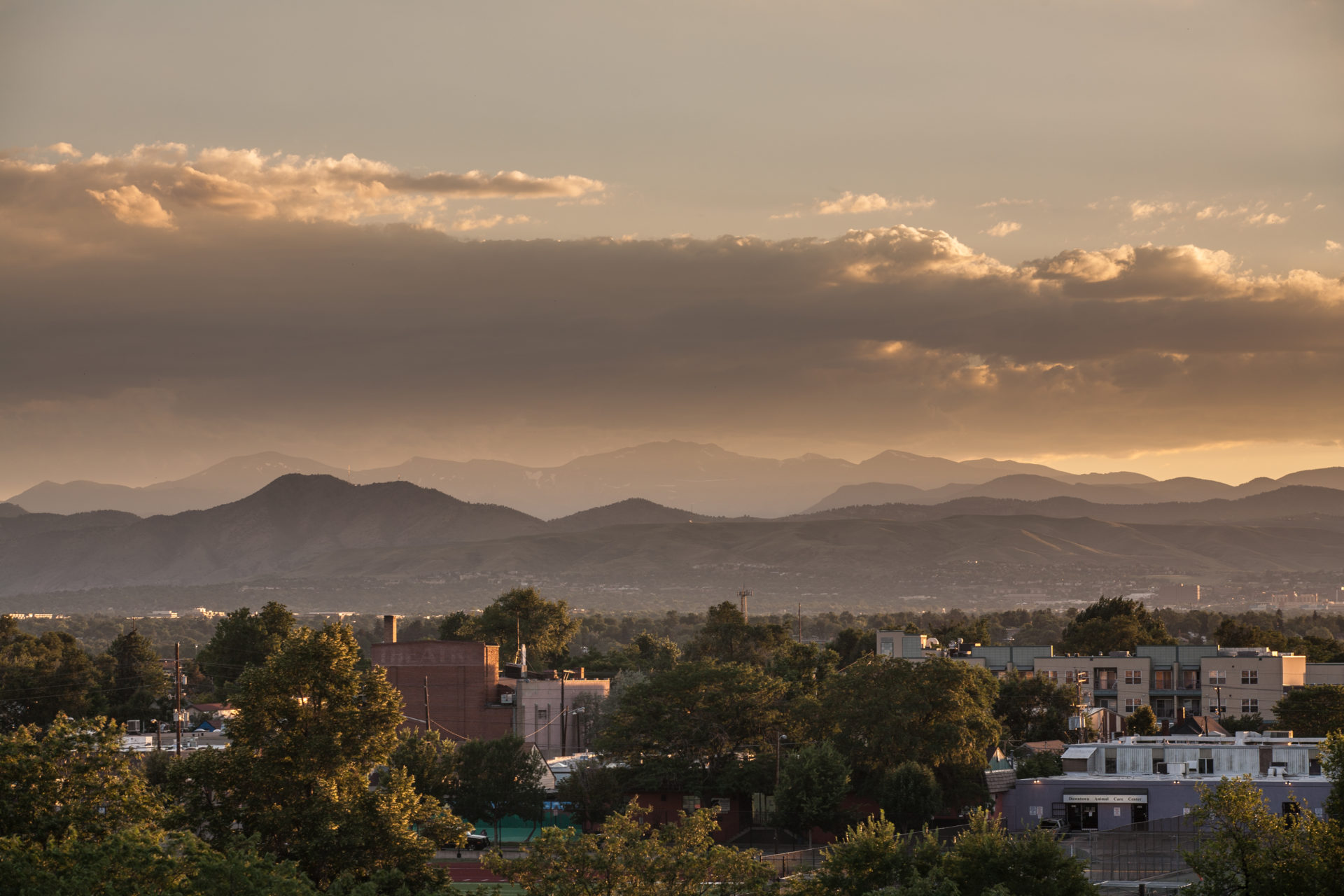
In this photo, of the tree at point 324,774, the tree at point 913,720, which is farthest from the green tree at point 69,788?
the tree at point 913,720

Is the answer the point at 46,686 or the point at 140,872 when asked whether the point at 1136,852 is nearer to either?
the point at 140,872

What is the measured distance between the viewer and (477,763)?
88812mm

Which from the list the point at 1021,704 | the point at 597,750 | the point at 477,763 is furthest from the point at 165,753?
the point at 1021,704

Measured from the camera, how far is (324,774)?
157ft

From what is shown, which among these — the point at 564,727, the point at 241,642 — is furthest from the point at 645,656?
the point at 564,727

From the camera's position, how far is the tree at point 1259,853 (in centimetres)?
4347

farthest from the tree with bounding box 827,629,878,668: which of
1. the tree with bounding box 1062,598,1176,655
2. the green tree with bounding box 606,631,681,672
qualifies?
the tree with bounding box 1062,598,1176,655

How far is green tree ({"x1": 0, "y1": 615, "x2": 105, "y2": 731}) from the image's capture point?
122 metres

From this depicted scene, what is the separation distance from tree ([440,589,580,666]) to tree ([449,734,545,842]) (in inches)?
2520

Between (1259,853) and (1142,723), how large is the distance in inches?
2870

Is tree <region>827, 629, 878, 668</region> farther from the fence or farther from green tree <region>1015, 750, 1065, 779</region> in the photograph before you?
the fence

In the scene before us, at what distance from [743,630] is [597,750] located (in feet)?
167

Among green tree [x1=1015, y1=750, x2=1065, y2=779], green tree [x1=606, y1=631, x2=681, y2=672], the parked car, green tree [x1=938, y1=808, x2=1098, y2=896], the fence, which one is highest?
green tree [x1=938, y1=808, x2=1098, y2=896]

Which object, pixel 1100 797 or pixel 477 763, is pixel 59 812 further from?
pixel 1100 797
